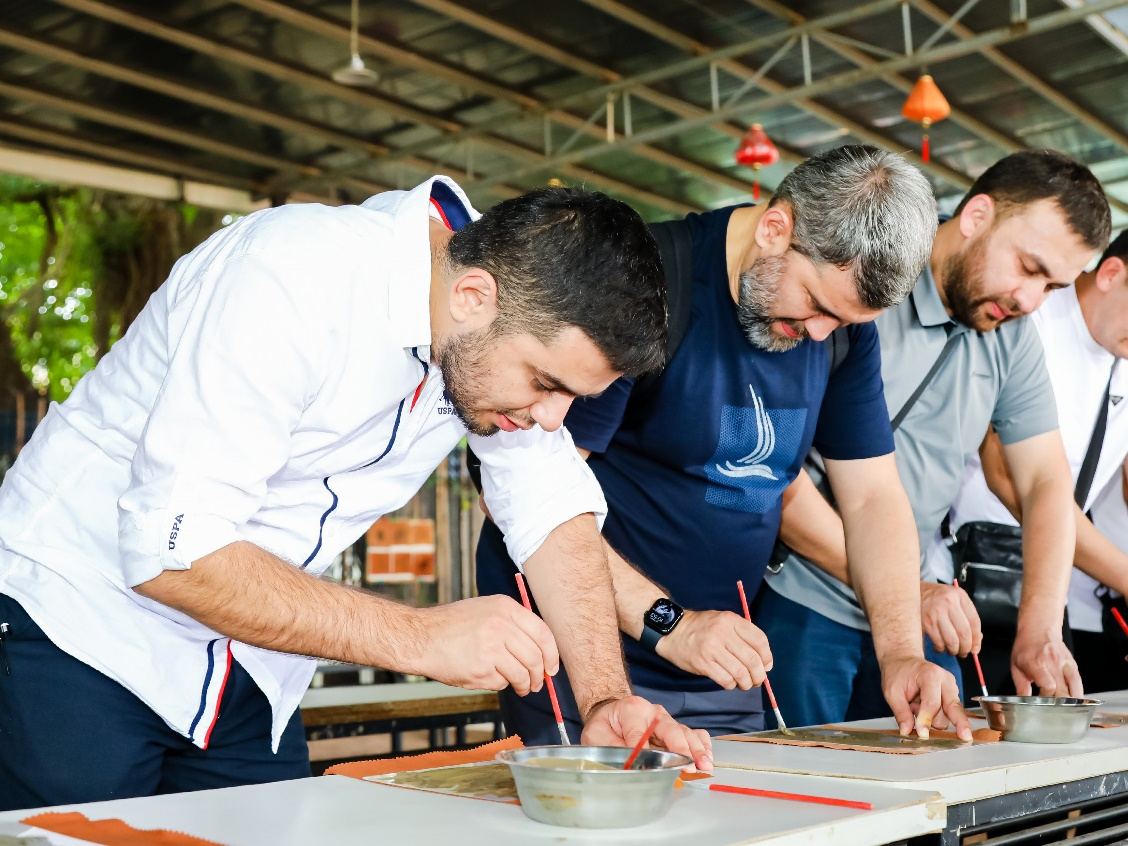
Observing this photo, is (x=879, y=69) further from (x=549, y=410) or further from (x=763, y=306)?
(x=549, y=410)

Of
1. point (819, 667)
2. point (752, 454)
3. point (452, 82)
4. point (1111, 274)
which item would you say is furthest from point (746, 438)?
point (452, 82)

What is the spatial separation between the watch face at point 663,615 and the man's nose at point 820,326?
505 millimetres

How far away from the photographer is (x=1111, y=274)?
2.96 meters

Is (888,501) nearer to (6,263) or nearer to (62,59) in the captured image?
(62,59)

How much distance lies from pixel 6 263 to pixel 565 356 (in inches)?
412

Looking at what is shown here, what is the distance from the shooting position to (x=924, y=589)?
234 centimetres

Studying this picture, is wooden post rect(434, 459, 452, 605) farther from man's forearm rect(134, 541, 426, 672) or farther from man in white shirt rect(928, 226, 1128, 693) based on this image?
man's forearm rect(134, 541, 426, 672)

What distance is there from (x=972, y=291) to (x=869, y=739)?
41.0 inches

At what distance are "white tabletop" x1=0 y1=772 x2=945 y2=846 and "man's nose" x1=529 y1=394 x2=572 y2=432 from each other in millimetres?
490

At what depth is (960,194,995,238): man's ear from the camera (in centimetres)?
249

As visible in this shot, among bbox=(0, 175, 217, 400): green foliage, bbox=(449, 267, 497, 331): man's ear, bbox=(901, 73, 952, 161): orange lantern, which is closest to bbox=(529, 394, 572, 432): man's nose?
bbox=(449, 267, 497, 331): man's ear

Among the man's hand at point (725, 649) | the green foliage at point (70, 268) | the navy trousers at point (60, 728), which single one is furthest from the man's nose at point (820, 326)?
the green foliage at point (70, 268)

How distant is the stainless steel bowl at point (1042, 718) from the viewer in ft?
5.78

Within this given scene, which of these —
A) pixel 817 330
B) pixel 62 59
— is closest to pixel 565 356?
pixel 817 330
